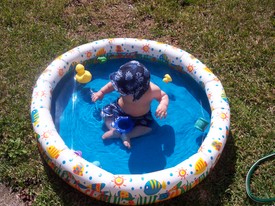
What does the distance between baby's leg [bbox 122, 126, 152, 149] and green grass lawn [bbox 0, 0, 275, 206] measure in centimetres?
73

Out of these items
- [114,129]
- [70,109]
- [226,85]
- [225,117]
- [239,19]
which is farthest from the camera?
[239,19]

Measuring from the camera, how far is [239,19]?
5.44 meters

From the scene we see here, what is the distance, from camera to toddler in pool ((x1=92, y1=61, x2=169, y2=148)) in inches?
141

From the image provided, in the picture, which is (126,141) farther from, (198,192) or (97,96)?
(198,192)

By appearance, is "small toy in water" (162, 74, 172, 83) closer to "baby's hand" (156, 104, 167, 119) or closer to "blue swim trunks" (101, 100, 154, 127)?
"blue swim trunks" (101, 100, 154, 127)

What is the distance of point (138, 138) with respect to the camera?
13.5 ft

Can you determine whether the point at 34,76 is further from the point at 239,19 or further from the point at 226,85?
the point at 239,19

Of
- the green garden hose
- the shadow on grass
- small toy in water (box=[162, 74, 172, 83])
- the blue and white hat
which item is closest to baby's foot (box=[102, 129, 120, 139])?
the blue and white hat

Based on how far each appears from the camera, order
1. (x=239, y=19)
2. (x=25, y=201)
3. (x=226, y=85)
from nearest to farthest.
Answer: (x=25, y=201) < (x=226, y=85) < (x=239, y=19)

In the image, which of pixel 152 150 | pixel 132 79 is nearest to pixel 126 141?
pixel 152 150

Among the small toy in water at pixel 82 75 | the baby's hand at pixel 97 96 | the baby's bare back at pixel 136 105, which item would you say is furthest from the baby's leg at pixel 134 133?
the small toy in water at pixel 82 75

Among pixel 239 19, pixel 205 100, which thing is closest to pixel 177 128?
pixel 205 100

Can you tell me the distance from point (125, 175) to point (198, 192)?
0.82 metres

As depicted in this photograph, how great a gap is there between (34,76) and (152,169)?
187 cm
